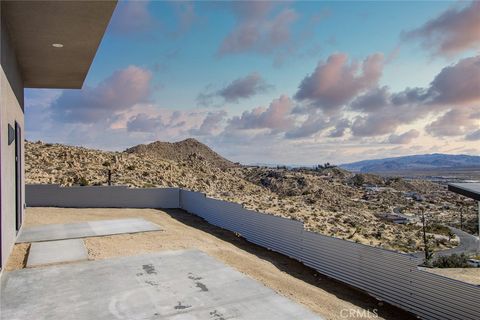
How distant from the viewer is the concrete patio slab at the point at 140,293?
7.15m

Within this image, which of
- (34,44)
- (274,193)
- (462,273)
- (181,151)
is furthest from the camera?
(181,151)

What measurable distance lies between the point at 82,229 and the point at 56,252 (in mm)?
3782

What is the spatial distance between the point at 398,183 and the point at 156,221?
82880 millimetres

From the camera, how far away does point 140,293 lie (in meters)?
8.14

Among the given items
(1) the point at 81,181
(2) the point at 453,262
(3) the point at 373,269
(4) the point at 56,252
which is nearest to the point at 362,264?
(3) the point at 373,269

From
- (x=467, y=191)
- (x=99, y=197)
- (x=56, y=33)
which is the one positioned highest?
(x=56, y=33)

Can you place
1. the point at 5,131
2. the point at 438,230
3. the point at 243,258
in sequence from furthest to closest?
the point at 438,230 < the point at 243,258 < the point at 5,131

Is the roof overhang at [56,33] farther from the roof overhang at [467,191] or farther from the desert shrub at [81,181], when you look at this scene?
the desert shrub at [81,181]

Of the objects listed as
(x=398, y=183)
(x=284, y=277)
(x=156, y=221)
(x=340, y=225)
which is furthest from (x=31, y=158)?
(x=398, y=183)

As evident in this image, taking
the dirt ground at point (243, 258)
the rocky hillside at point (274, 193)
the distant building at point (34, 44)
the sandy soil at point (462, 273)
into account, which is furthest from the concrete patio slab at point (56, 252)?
the rocky hillside at point (274, 193)

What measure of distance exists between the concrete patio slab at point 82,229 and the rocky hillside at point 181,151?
53.4 metres

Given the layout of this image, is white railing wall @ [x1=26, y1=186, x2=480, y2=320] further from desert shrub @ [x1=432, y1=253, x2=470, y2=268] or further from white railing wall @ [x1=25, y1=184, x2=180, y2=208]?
desert shrub @ [x1=432, y1=253, x2=470, y2=268]

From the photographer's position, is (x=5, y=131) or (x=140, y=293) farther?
(x=5, y=131)

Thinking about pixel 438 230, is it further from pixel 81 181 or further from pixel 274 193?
pixel 81 181
